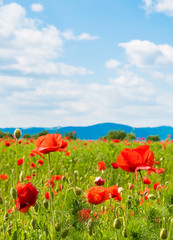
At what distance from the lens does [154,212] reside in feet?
5.49

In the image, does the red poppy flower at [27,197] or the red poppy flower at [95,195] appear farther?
the red poppy flower at [95,195]

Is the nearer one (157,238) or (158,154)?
(157,238)

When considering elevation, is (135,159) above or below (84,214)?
above

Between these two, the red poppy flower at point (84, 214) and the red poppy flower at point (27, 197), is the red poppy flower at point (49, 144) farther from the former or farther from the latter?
the red poppy flower at point (84, 214)

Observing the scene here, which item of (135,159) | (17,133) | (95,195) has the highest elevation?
(17,133)

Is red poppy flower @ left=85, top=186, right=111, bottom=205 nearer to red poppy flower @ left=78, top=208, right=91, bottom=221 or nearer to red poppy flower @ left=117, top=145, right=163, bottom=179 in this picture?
red poppy flower @ left=78, top=208, right=91, bottom=221

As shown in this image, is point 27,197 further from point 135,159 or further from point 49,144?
point 135,159

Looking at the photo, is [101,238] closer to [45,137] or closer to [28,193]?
[28,193]

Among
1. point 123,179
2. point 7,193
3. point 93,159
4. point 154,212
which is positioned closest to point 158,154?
point 93,159

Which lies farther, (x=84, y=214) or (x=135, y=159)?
(x=84, y=214)

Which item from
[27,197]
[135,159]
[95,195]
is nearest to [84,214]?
[95,195]

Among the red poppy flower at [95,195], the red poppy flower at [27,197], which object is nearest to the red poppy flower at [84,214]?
the red poppy flower at [95,195]

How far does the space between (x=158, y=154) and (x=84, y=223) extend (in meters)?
4.93

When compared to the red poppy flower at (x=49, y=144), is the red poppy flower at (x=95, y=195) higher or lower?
lower
